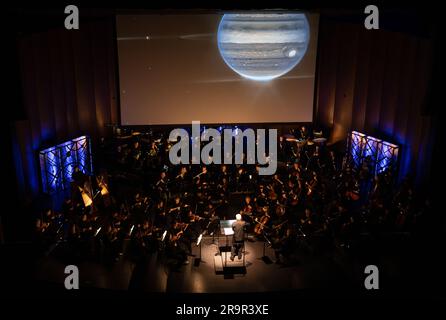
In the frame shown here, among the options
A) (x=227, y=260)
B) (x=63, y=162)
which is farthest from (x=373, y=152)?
(x=63, y=162)

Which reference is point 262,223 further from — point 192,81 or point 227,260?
point 192,81

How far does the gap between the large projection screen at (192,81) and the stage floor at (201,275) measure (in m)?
5.35

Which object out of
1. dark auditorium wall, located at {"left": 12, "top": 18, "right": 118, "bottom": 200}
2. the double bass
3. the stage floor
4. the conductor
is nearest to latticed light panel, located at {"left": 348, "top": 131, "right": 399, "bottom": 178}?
the double bass

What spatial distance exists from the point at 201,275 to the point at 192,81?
241 inches

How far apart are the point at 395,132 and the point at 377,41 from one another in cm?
218

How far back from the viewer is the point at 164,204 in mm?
7352

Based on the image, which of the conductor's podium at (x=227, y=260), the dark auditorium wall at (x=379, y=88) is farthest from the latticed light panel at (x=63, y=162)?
the dark auditorium wall at (x=379, y=88)

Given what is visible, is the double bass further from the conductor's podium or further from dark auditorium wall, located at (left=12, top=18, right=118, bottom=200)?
dark auditorium wall, located at (left=12, top=18, right=118, bottom=200)

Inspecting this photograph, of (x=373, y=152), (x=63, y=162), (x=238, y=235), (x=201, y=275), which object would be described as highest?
(x=373, y=152)

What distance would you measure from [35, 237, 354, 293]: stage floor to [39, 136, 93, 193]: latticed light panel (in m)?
2.42

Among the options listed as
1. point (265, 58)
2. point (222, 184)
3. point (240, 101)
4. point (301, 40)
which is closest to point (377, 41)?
point (301, 40)

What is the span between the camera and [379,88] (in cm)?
976

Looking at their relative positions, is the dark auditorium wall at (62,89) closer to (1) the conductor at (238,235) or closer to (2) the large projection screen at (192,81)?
(2) the large projection screen at (192,81)

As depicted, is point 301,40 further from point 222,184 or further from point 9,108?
point 9,108
